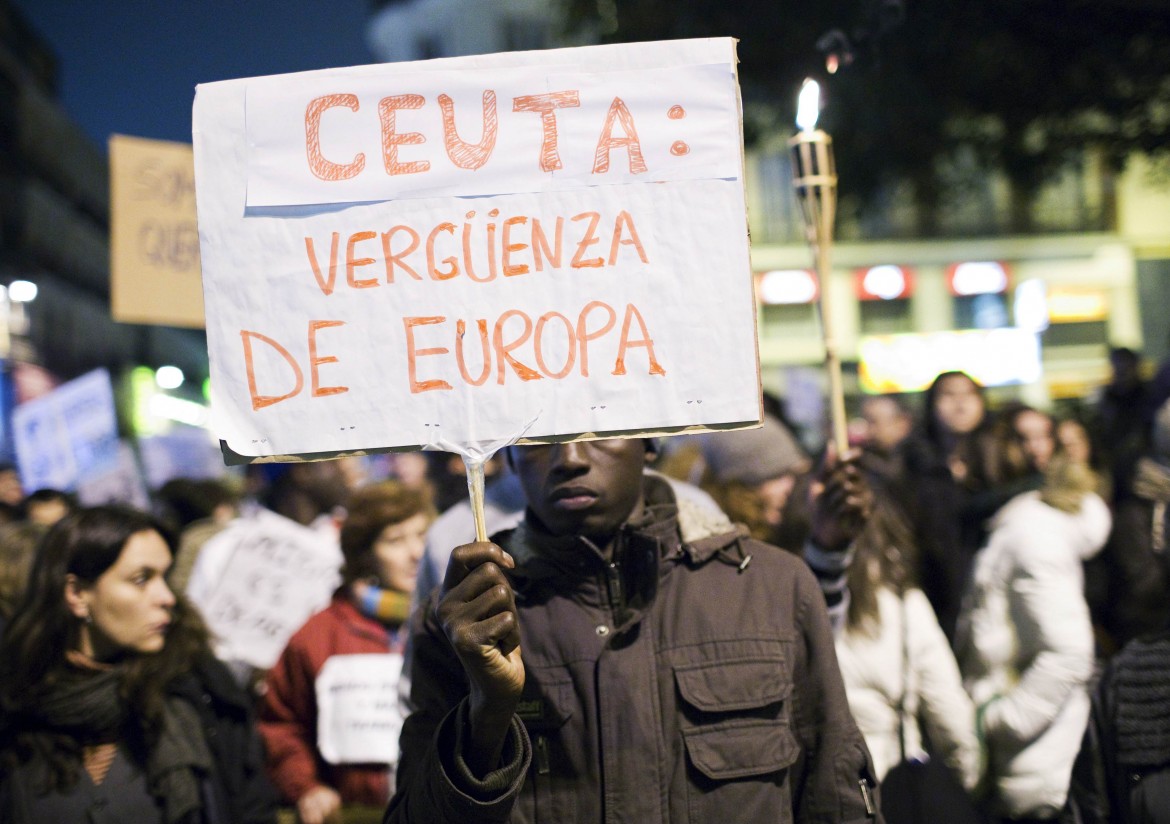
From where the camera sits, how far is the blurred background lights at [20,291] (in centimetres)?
1638

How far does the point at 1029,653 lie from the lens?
4117 mm

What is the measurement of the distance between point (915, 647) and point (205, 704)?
2182mm

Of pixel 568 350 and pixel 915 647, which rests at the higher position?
pixel 568 350

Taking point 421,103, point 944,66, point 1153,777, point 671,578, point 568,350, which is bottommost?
point 1153,777

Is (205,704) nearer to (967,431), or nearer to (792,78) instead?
(967,431)

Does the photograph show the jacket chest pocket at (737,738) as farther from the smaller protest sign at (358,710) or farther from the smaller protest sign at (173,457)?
the smaller protest sign at (173,457)

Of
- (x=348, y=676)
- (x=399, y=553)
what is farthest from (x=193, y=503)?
(x=348, y=676)

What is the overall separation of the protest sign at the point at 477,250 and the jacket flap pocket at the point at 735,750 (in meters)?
0.57

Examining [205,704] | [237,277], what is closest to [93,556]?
[205,704]

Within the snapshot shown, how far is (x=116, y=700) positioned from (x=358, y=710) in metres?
1.03

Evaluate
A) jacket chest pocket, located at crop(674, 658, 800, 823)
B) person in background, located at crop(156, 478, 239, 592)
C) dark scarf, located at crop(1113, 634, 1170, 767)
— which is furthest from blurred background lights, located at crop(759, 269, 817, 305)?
jacket chest pocket, located at crop(674, 658, 800, 823)

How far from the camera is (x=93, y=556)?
3350mm

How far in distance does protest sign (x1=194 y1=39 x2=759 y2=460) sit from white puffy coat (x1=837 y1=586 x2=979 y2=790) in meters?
1.81

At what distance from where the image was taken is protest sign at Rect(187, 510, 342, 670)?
5.03 m
